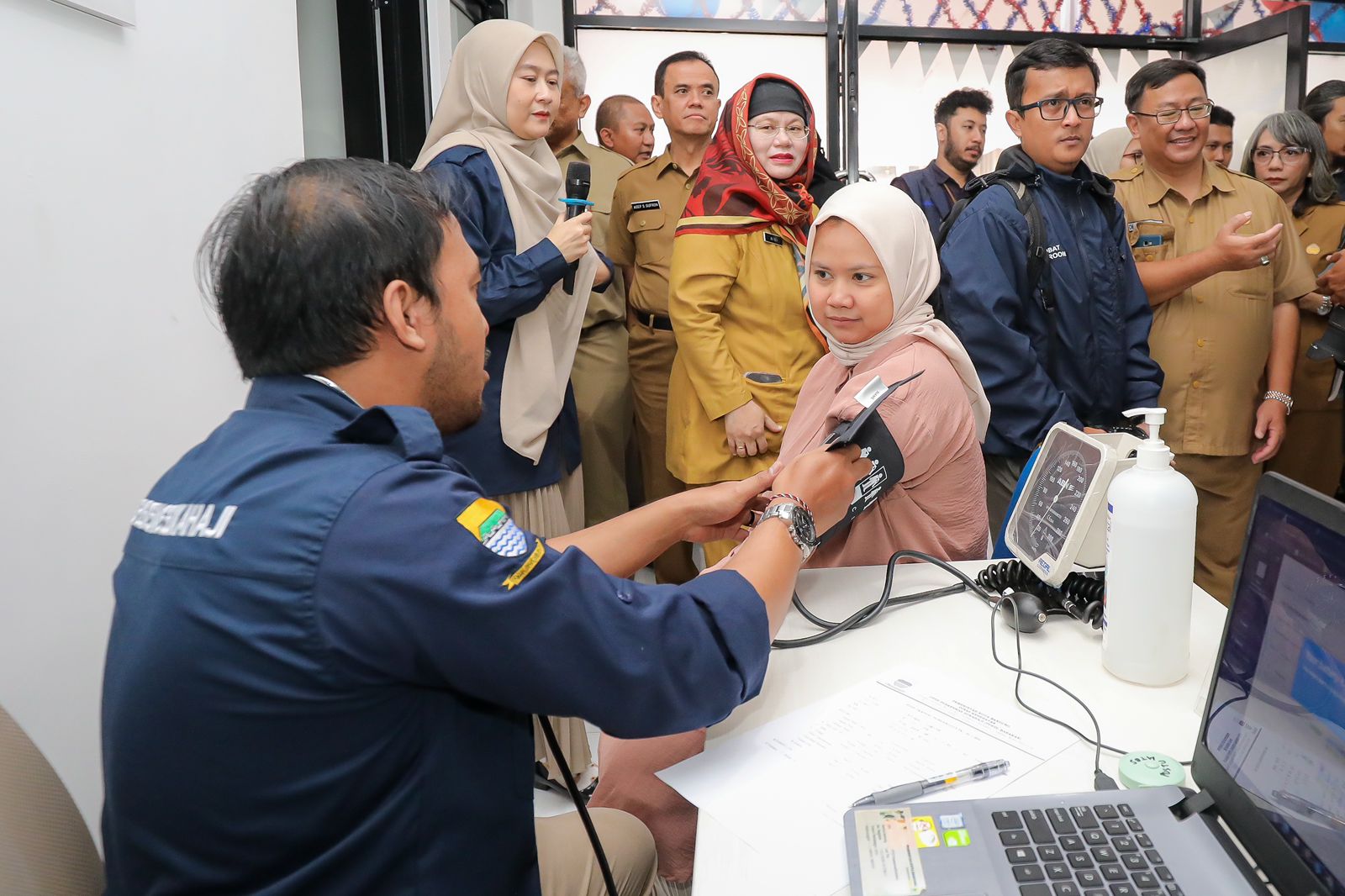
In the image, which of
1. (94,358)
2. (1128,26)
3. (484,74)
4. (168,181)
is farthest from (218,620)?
(1128,26)

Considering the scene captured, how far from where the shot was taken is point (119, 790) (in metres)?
0.73

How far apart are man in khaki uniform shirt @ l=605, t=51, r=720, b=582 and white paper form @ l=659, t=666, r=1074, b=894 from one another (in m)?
2.00

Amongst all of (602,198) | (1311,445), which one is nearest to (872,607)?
(602,198)

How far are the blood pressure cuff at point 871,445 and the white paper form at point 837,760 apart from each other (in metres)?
0.28

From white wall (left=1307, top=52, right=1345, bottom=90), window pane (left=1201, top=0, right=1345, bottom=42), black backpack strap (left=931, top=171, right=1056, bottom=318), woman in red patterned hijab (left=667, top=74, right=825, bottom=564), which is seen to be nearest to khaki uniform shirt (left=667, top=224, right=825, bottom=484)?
woman in red patterned hijab (left=667, top=74, right=825, bottom=564)

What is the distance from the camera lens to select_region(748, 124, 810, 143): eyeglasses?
2.32 metres

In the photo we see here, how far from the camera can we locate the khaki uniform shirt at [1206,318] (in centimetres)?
248

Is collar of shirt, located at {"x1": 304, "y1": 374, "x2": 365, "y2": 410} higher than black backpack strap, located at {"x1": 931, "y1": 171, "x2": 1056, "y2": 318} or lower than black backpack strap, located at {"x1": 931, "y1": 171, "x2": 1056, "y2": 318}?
lower

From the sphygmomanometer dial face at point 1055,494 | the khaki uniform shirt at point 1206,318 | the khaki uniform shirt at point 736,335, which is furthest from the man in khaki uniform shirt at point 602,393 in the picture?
the sphygmomanometer dial face at point 1055,494

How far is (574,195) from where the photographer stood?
6.95ft

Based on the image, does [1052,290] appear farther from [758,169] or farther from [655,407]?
[655,407]

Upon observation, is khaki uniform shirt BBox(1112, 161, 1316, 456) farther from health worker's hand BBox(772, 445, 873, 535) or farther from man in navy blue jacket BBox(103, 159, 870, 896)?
man in navy blue jacket BBox(103, 159, 870, 896)

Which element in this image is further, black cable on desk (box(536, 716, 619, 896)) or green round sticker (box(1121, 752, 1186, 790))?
black cable on desk (box(536, 716, 619, 896))

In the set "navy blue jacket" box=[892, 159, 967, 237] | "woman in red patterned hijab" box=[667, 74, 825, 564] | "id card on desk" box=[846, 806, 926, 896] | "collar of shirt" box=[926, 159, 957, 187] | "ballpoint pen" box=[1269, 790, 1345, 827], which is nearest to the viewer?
"ballpoint pen" box=[1269, 790, 1345, 827]
